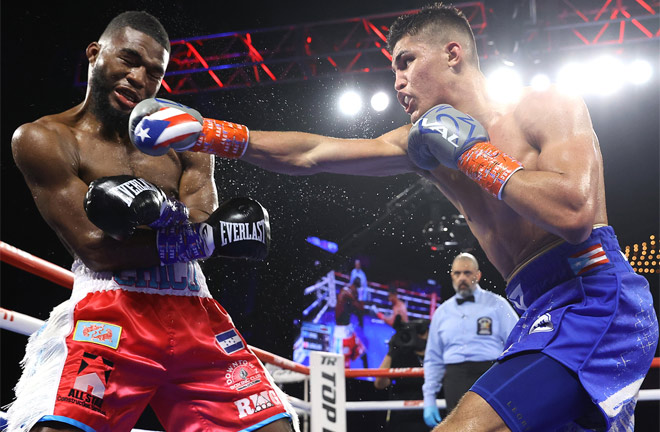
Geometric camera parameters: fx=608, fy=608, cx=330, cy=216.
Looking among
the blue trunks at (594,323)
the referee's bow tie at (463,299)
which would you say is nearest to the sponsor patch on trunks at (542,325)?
the blue trunks at (594,323)

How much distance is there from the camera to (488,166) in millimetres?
1341

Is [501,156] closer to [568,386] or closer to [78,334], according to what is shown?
[568,386]

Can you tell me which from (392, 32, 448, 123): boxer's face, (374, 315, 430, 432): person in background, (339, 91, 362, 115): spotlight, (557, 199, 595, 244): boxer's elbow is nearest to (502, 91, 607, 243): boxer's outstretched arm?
(557, 199, 595, 244): boxer's elbow

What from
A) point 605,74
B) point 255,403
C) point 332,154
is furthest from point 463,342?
point 605,74

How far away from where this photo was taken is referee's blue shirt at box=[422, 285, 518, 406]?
3.49 meters

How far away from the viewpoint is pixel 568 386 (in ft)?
3.89

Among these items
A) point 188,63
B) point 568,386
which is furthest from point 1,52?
point 568,386

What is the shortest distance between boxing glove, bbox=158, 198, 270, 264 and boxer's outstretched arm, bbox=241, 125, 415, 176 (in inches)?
6.3

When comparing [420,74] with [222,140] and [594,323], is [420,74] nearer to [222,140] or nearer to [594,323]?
[222,140]

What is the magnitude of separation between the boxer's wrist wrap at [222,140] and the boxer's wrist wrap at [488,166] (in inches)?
22.2

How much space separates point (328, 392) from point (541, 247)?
60.9 inches

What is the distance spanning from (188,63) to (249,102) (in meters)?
0.99

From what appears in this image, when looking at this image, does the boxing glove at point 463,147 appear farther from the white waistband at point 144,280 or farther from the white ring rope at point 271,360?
the white ring rope at point 271,360

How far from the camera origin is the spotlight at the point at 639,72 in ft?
18.9
